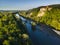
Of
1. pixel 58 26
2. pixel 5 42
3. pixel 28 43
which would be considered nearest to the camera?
pixel 5 42

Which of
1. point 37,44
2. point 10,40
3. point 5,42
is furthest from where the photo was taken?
point 37,44

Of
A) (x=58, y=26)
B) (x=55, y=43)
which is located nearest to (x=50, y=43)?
(x=55, y=43)

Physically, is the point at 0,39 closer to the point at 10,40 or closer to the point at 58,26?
the point at 10,40

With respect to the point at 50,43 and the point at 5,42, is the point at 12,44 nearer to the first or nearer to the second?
the point at 5,42

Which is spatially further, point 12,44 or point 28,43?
point 28,43

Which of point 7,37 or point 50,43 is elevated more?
point 7,37

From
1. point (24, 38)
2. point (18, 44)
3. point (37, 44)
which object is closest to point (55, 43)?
point (37, 44)

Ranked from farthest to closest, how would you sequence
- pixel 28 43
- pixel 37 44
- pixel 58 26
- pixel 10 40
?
pixel 58 26, pixel 37 44, pixel 28 43, pixel 10 40

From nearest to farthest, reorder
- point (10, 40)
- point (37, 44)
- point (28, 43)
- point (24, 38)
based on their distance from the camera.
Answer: point (10, 40) < point (28, 43) < point (24, 38) < point (37, 44)

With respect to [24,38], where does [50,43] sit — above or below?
below

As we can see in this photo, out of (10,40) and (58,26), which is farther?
(58,26)
